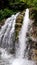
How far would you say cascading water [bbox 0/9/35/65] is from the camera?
17.8m

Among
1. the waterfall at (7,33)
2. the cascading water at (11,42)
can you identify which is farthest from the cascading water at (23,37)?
the waterfall at (7,33)

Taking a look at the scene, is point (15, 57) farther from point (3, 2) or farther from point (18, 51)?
point (3, 2)

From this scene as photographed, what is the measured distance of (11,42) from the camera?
20266 mm

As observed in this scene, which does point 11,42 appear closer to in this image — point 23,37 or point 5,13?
point 23,37

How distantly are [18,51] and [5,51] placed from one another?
114 cm

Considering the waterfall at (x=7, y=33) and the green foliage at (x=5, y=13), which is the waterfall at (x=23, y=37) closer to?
the waterfall at (x=7, y=33)

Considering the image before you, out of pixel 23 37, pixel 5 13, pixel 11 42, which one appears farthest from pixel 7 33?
pixel 5 13

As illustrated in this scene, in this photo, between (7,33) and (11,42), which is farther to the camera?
(7,33)

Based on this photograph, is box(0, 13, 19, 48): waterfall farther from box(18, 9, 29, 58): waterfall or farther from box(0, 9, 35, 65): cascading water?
box(18, 9, 29, 58): waterfall

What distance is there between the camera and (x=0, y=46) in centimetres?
2100

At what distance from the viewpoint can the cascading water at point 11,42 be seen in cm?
1780

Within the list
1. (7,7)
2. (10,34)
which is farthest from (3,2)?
(10,34)

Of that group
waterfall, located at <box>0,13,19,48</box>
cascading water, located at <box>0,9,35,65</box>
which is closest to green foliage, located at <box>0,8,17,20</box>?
cascading water, located at <box>0,9,35,65</box>

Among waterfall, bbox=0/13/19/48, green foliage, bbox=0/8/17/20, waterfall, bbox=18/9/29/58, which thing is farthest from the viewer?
green foliage, bbox=0/8/17/20
